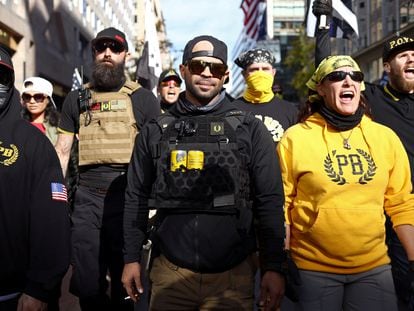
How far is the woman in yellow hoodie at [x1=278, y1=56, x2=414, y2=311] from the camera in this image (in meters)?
3.01

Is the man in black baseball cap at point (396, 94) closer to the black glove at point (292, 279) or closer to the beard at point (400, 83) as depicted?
the beard at point (400, 83)

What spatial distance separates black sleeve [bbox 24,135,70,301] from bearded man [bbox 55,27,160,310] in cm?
151

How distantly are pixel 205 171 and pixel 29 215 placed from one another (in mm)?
931

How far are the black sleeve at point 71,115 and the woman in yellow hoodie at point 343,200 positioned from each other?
204cm

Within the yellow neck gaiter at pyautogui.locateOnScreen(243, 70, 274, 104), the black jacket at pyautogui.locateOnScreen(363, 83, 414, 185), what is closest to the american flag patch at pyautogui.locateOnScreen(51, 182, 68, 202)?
the black jacket at pyautogui.locateOnScreen(363, 83, 414, 185)

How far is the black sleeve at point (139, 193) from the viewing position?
3062 millimetres

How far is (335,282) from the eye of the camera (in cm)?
304

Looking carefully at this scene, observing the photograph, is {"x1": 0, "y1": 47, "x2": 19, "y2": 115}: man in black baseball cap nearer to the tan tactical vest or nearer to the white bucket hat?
the tan tactical vest

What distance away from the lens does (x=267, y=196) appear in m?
2.94

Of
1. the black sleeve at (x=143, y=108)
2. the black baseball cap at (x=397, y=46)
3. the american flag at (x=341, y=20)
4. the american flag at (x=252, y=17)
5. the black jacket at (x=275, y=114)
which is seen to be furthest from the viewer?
the american flag at (x=252, y=17)

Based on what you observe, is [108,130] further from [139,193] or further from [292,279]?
[292,279]

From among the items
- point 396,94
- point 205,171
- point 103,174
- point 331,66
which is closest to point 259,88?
point 396,94

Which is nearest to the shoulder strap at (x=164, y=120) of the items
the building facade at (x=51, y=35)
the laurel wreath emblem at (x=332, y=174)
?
the laurel wreath emblem at (x=332, y=174)

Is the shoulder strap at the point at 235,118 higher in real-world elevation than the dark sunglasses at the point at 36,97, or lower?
lower
